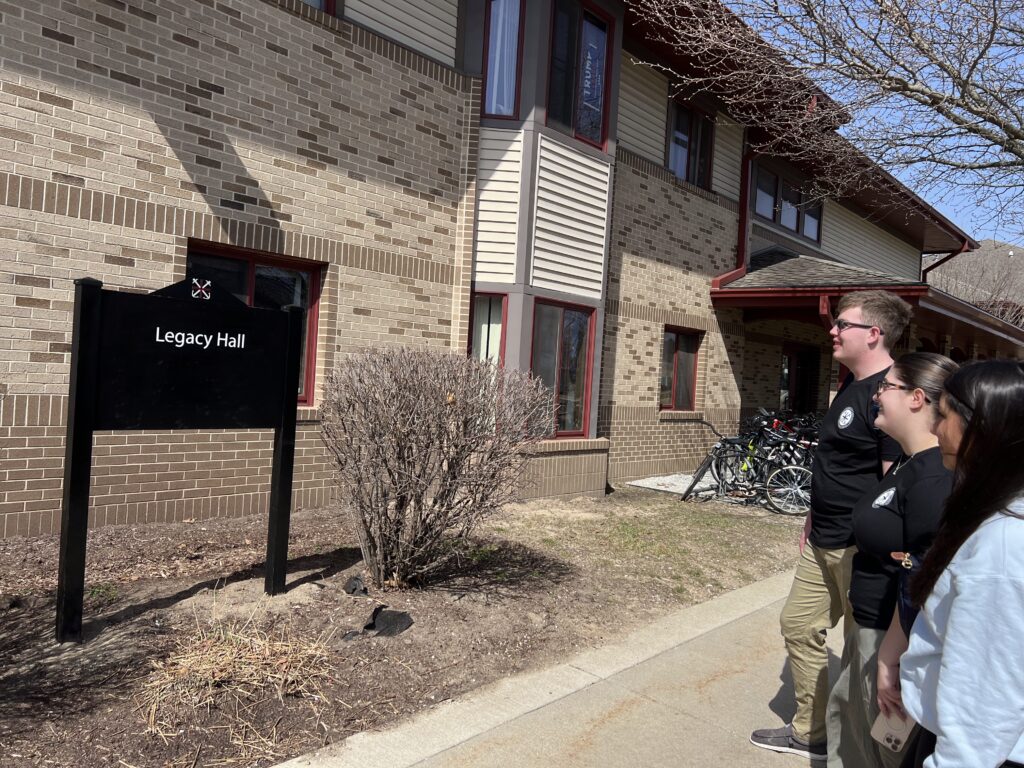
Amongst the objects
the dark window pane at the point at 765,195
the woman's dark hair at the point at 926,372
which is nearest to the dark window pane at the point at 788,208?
the dark window pane at the point at 765,195

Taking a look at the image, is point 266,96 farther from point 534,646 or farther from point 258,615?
point 534,646

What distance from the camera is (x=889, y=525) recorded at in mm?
2539

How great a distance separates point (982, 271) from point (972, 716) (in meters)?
38.3

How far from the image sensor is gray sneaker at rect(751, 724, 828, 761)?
11.7 ft

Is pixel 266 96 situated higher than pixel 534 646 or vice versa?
pixel 266 96

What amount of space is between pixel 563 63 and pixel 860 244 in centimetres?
1183

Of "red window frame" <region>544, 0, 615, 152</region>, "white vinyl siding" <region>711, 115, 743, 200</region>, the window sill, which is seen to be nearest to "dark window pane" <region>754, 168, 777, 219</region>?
"white vinyl siding" <region>711, 115, 743, 200</region>

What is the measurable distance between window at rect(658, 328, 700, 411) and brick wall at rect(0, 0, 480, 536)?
4480 mm

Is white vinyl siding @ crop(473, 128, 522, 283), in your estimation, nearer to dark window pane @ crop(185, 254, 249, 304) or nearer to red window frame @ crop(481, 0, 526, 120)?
red window frame @ crop(481, 0, 526, 120)

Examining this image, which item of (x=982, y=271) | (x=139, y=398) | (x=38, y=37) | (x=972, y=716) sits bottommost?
(x=972, y=716)

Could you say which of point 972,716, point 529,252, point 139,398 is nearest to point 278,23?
point 529,252

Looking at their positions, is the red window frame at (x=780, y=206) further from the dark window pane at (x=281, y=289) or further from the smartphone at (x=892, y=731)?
the smartphone at (x=892, y=731)

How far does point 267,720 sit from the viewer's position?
3395 mm

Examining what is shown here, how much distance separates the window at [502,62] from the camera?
9.14m
